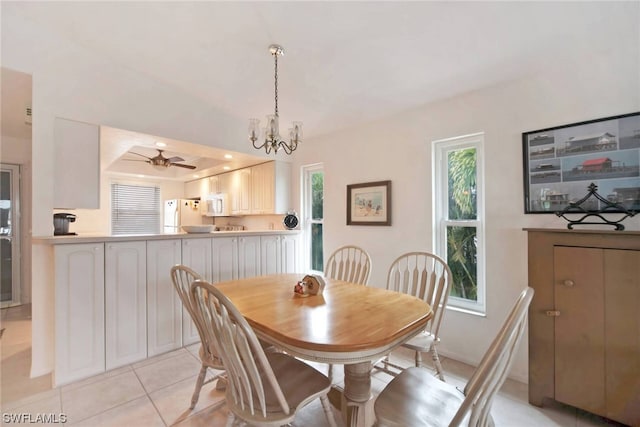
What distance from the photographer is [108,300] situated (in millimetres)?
2389

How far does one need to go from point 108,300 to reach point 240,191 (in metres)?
2.56

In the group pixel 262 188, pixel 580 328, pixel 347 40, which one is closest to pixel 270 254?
pixel 262 188

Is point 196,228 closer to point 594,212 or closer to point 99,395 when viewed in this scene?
point 99,395

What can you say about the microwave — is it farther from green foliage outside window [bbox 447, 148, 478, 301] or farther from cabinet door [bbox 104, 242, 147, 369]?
green foliage outside window [bbox 447, 148, 478, 301]

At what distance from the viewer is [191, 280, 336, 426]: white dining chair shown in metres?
1.13

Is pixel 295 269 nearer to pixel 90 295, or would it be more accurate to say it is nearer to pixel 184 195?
pixel 90 295

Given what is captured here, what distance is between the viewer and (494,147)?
2379 millimetres

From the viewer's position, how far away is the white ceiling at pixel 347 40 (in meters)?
1.75

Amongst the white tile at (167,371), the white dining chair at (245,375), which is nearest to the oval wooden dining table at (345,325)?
the white dining chair at (245,375)

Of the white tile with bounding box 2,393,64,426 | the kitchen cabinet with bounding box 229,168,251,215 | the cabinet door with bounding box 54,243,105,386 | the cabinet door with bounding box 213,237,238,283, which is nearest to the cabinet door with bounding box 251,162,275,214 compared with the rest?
the kitchen cabinet with bounding box 229,168,251,215

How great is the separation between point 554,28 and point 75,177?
149 inches

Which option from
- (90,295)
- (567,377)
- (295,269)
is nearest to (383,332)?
(567,377)

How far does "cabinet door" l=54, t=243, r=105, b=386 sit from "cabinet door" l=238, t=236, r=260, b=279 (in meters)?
1.30

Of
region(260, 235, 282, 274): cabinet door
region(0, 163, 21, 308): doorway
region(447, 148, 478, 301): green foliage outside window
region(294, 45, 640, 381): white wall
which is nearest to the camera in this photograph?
region(294, 45, 640, 381): white wall
